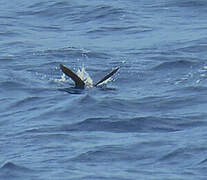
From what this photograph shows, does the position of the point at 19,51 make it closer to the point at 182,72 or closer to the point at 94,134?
the point at 182,72

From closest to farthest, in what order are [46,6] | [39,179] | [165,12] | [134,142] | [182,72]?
[39,179]
[134,142]
[182,72]
[165,12]
[46,6]

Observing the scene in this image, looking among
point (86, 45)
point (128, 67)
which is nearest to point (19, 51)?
point (86, 45)

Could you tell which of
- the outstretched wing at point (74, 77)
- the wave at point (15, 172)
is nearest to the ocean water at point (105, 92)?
the wave at point (15, 172)

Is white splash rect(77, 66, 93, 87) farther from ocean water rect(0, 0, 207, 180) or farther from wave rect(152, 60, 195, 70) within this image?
wave rect(152, 60, 195, 70)

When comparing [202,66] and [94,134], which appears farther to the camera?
[202,66]

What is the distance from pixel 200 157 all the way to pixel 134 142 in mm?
1165

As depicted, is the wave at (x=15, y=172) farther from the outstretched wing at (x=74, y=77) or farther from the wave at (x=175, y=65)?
the wave at (x=175, y=65)

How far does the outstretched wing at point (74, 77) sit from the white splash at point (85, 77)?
0.72 feet

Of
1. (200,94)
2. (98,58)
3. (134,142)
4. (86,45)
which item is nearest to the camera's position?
(134,142)

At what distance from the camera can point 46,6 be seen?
27359mm

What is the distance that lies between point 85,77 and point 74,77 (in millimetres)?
1183

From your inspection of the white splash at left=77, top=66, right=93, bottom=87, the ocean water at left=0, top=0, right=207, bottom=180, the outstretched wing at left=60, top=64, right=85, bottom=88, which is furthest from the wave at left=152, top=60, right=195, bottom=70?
the outstretched wing at left=60, top=64, right=85, bottom=88

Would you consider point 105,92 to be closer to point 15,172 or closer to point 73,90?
point 73,90

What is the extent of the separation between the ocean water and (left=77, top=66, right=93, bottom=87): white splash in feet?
0.23
